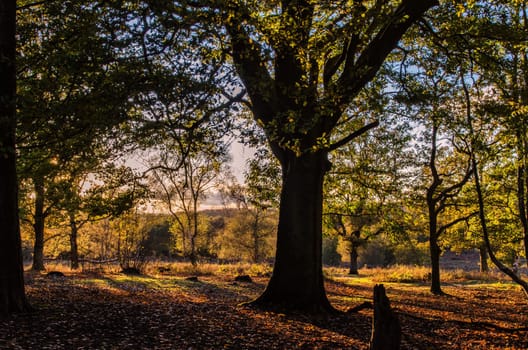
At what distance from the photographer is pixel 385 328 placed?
533cm

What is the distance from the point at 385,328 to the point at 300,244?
5.37 metres

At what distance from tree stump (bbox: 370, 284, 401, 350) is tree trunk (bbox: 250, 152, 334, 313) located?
204 inches

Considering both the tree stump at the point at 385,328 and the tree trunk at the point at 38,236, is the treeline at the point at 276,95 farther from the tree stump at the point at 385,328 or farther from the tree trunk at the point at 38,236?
the tree trunk at the point at 38,236

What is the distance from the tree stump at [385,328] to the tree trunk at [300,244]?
17.0ft

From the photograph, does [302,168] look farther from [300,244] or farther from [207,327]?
[207,327]

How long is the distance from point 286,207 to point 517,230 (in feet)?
61.0

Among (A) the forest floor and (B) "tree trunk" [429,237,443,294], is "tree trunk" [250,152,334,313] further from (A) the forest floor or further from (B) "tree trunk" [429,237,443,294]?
(B) "tree trunk" [429,237,443,294]

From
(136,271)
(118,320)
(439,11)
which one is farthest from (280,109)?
(136,271)

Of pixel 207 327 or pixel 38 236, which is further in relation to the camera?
pixel 38 236

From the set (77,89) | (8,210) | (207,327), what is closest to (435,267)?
(207,327)

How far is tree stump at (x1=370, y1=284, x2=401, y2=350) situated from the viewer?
17.3 ft

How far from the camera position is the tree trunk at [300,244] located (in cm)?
1057

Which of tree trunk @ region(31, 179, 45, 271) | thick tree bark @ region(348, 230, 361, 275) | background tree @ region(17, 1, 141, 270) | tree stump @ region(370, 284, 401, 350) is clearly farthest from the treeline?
thick tree bark @ region(348, 230, 361, 275)

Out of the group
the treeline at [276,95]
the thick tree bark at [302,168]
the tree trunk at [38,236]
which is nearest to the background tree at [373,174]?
the treeline at [276,95]
